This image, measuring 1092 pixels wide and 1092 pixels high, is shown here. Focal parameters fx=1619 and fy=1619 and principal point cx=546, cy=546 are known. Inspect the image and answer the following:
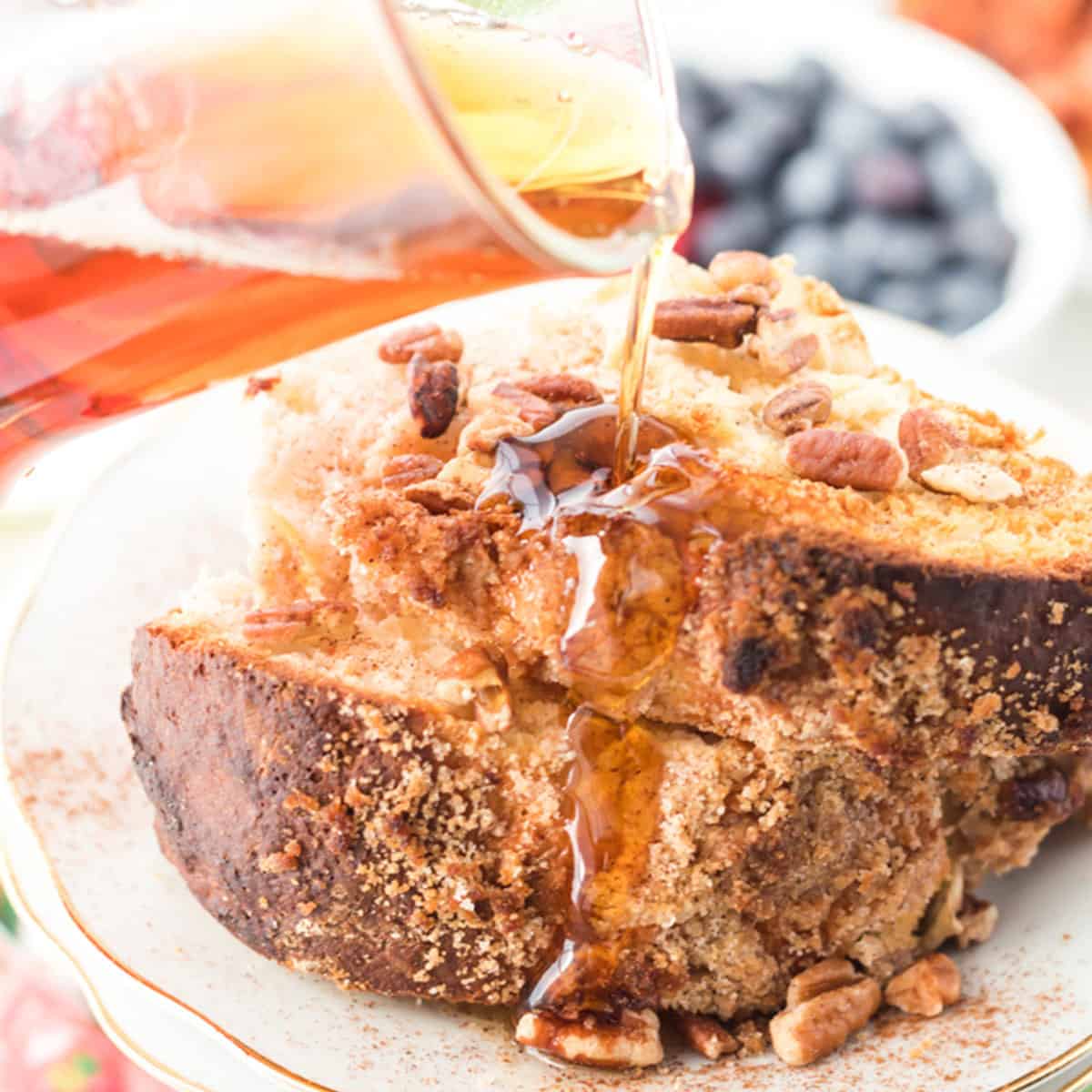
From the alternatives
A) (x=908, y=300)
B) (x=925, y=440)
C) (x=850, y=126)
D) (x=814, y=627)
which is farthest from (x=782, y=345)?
(x=850, y=126)

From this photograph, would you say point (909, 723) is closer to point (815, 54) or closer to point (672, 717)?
point (672, 717)

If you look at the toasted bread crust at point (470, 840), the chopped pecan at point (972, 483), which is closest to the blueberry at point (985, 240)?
the chopped pecan at point (972, 483)

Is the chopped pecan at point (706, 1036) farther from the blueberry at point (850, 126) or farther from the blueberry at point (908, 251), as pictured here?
the blueberry at point (850, 126)

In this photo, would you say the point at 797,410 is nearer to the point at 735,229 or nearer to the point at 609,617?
the point at 609,617

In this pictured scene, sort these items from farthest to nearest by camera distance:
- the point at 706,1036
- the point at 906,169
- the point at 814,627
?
the point at 906,169
the point at 706,1036
the point at 814,627

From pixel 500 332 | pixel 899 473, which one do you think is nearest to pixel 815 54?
pixel 500 332

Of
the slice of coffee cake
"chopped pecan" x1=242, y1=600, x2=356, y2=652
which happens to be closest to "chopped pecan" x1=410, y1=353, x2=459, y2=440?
the slice of coffee cake
